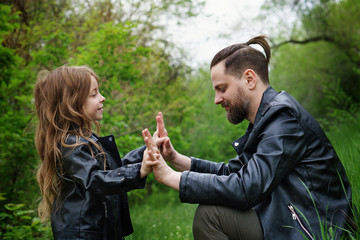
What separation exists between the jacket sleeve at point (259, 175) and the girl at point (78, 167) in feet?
1.26

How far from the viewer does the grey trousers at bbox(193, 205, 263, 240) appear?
2016mm

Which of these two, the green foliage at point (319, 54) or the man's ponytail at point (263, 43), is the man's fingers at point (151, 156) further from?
the green foliage at point (319, 54)

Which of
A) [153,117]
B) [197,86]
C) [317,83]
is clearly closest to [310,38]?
[317,83]

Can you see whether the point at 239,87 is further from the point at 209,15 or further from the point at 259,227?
the point at 209,15

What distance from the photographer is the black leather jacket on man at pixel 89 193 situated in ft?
7.04

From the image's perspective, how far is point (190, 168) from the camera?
111 inches

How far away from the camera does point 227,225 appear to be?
2029 mm

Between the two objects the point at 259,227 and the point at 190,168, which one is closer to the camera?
the point at 259,227

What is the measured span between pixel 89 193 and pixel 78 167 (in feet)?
0.69

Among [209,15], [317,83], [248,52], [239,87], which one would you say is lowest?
[317,83]

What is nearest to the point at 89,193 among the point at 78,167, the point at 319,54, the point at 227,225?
the point at 78,167

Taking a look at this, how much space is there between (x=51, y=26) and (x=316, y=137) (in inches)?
173

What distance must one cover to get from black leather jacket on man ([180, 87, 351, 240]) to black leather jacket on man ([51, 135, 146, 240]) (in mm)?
427

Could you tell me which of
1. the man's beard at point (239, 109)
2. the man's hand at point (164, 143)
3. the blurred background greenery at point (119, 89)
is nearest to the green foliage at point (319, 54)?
the blurred background greenery at point (119, 89)
